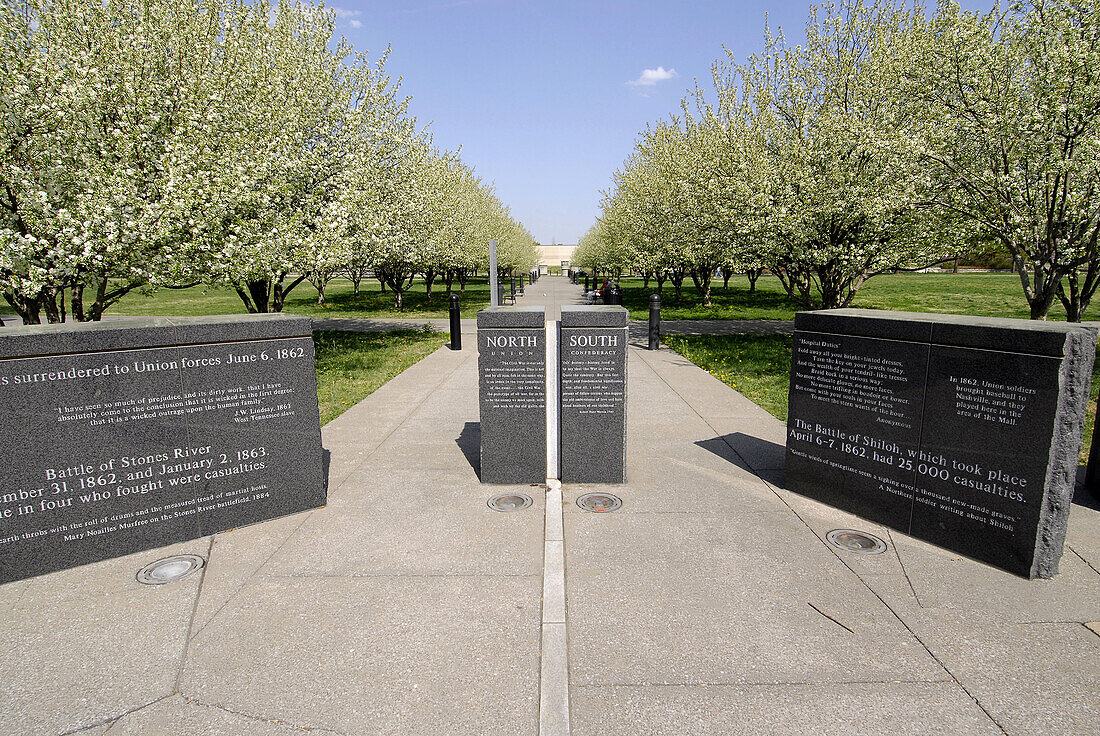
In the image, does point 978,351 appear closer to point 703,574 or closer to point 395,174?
point 703,574

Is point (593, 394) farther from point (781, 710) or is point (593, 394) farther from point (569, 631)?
point (781, 710)

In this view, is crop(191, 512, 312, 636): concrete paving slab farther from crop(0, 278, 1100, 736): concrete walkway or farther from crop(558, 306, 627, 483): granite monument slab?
crop(558, 306, 627, 483): granite monument slab

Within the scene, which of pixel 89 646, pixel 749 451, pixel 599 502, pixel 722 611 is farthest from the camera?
pixel 749 451

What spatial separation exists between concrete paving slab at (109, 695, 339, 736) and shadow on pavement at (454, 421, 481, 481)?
3.44 metres

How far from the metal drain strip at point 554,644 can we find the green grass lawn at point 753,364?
5.27 metres

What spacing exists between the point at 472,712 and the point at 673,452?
4.62 metres

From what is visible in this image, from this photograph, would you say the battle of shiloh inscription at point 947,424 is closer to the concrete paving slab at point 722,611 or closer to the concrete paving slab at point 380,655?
the concrete paving slab at point 722,611

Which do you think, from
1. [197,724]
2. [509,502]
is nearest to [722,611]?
[509,502]

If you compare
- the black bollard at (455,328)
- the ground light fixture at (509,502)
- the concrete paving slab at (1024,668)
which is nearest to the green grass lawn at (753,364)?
the concrete paving slab at (1024,668)

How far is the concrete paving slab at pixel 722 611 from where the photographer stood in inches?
131

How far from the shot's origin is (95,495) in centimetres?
454

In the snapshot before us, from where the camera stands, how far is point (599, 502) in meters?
5.63

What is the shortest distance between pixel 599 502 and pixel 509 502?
0.87m

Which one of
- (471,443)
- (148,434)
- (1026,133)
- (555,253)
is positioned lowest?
(471,443)
